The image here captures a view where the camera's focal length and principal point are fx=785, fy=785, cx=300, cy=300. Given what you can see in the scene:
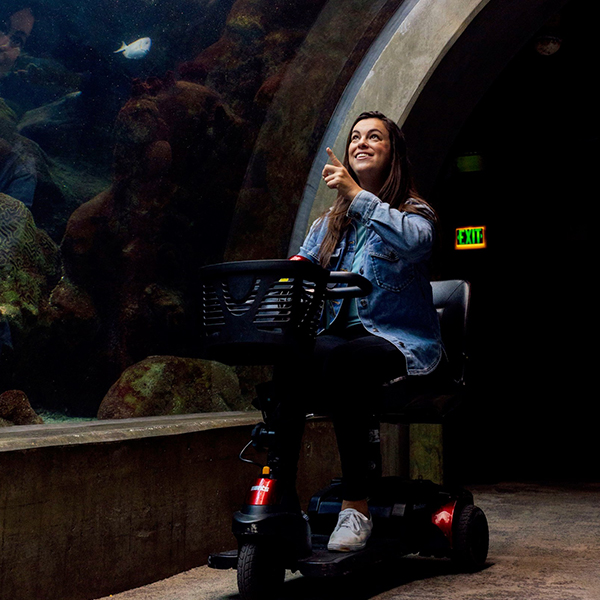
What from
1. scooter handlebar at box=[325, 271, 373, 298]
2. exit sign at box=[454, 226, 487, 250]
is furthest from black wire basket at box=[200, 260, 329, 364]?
exit sign at box=[454, 226, 487, 250]

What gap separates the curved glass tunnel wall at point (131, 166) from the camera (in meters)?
3.24

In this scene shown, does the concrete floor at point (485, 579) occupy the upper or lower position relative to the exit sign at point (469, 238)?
lower

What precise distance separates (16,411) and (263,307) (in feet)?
4.76

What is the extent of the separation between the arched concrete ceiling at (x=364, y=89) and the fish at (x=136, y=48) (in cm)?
80

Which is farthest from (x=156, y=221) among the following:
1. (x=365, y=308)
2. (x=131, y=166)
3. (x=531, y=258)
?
(x=531, y=258)

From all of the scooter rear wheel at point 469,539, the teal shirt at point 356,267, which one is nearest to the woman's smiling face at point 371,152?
the teal shirt at point 356,267

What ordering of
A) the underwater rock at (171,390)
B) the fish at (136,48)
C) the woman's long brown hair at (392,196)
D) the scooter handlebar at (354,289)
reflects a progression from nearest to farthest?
the scooter handlebar at (354,289) < the woman's long brown hair at (392,196) < the underwater rock at (171,390) < the fish at (136,48)

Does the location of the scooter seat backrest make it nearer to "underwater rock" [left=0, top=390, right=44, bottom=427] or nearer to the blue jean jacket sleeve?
the blue jean jacket sleeve

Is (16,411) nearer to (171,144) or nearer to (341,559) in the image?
(341,559)

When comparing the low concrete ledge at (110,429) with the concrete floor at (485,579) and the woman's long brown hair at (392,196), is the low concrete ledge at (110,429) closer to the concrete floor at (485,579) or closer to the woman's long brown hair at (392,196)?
the concrete floor at (485,579)

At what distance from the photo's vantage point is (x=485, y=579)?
262cm

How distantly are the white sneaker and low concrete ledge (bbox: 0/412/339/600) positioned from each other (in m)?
0.71

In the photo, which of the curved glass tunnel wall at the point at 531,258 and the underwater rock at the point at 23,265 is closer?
the underwater rock at the point at 23,265

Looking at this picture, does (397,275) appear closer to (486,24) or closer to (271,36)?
(486,24)
